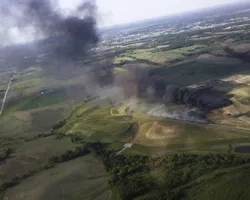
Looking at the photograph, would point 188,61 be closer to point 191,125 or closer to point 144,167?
point 191,125

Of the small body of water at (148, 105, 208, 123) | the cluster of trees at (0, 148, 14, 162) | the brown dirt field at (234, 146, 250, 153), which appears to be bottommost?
the small body of water at (148, 105, 208, 123)

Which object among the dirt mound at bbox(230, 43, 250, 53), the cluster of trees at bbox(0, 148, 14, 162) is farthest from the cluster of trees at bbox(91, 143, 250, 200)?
the dirt mound at bbox(230, 43, 250, 53)

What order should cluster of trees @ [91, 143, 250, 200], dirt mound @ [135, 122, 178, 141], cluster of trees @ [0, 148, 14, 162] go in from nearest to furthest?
1. cluster of trees @ [91, 143, 250, 200]
2. dirt mound @ [135, 122, 178, 141]
3. cluster of trees @ [0, 148, 14, 162]

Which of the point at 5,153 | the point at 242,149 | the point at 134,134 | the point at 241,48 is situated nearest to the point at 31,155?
the point at 5,153

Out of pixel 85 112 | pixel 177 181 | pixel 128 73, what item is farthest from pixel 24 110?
pixel 177 181

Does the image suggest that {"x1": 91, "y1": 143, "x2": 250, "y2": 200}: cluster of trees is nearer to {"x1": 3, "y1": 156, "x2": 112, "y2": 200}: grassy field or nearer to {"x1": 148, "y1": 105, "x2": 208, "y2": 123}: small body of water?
{"x1": 3, "y1": 156, "x2": 112, "y2": 200}: grassy field

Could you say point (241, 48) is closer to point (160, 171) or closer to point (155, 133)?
point (155, 133)

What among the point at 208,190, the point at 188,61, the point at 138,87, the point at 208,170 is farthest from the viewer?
the point at 188,61

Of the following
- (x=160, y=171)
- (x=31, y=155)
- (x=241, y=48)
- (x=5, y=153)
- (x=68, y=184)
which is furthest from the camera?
(x=241, y=48)

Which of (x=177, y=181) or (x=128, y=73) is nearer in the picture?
(x=177, y=181)
